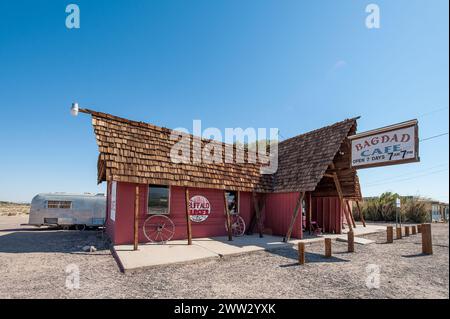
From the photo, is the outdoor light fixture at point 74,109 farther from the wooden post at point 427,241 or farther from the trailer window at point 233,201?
the wooden post at point 427,241

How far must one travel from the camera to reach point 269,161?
1530cm

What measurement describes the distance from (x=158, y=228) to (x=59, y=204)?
9.64 metres

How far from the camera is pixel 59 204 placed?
52.6 ft

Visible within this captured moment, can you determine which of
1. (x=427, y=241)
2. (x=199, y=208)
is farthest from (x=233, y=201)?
(x=427, y=241)

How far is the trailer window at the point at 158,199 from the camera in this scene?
10383 mm

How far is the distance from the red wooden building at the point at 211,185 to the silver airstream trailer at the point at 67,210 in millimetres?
4038

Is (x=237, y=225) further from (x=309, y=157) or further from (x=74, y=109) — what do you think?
(x=74, y=109)

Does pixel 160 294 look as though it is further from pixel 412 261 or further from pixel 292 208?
pixel 292 208

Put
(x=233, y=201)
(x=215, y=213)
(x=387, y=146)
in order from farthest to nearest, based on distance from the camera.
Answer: (x=233, y=201)
(x=215, y=213)
(x=387, y=146)

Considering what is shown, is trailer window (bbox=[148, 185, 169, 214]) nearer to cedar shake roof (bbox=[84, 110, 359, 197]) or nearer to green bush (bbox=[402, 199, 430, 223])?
→ cedar shake roof (bbox=[84, 110, 359, 197])

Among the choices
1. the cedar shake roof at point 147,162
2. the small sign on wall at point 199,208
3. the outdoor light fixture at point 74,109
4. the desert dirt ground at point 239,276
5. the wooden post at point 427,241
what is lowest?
the desert dirt ground at point 239,276

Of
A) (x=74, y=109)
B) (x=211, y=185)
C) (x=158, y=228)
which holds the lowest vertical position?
(x=158, y=228)

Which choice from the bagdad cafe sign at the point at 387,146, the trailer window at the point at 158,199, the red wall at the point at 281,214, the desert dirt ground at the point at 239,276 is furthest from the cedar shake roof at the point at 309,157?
the trailer window at the point at 158,199

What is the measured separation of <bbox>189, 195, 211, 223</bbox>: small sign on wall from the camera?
11.3 metres
